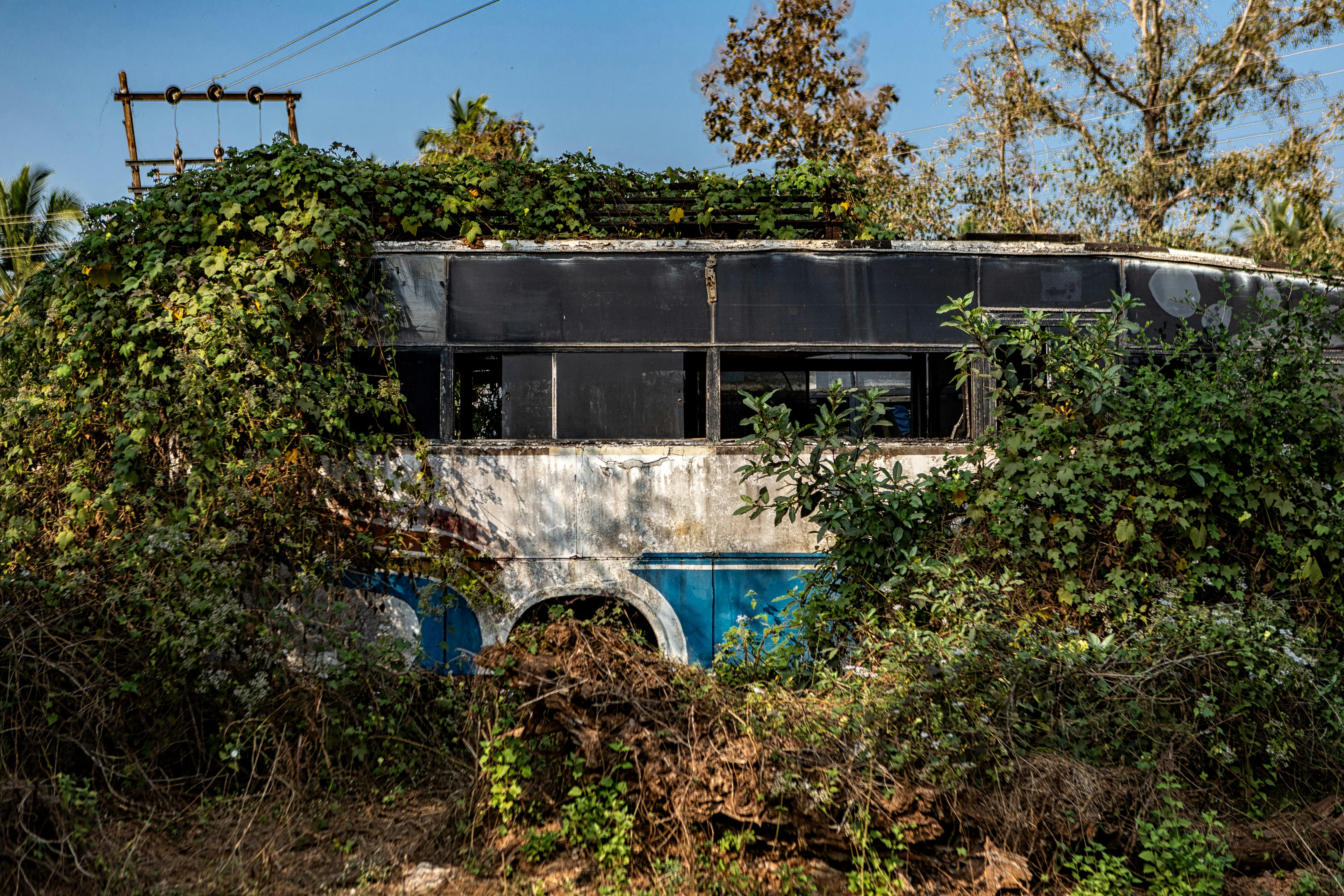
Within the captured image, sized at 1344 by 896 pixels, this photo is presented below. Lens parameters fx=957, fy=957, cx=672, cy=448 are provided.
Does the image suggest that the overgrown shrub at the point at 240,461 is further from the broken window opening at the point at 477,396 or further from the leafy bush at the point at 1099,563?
the leafy bush at the point at 1099,563

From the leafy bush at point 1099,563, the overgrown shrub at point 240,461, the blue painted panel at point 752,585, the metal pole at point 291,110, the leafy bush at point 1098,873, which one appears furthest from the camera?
the metal pole at point 291,110

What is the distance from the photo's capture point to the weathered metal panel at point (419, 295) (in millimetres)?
6324

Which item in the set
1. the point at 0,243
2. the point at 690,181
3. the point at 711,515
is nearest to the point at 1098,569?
the point at 711,515

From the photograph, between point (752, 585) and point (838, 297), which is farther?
point (838, 297)

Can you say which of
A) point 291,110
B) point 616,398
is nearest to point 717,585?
point 616,398

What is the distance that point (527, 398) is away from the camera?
631 cm

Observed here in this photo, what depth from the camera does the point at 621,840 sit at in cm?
413

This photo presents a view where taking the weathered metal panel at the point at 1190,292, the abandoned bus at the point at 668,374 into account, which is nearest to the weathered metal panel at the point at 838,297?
the abandoned bus at the point at 668,374

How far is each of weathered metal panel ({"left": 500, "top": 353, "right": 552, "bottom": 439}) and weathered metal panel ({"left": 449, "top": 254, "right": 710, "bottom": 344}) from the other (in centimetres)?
14

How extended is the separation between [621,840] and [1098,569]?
3113 mm

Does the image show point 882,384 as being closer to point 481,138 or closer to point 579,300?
point 579,300

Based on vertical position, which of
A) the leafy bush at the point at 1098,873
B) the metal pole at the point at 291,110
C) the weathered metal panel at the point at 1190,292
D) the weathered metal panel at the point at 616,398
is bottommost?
the leafy bush at the point at 1098,873

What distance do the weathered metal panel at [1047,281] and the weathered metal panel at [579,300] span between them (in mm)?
1959

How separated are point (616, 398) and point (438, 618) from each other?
1813 mm
